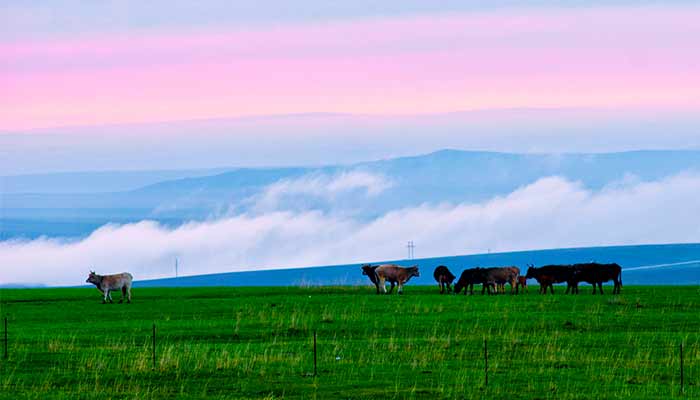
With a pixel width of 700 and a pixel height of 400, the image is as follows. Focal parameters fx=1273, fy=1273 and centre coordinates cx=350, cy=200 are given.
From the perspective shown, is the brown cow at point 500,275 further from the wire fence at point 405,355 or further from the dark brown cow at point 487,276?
the wire fence at point 405,355

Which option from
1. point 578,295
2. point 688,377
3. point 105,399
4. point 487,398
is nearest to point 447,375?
point 487,398

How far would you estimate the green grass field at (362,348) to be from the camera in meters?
32.7

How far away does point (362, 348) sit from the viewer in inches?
1623

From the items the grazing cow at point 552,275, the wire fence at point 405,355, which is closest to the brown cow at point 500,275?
the grazing cow at point 552,275

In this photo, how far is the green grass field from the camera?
32.7 metres

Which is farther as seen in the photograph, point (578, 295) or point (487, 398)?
point (578, 295)

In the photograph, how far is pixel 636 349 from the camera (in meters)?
40.5

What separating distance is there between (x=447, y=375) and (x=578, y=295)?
32281 mm

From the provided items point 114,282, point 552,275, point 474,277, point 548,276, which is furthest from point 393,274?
point 114,282

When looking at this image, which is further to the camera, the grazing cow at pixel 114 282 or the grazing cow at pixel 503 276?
the grazing cow at pixel 503 276

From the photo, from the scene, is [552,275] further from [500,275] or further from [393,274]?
[393,274]

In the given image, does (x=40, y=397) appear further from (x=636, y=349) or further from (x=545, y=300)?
(x=545, y=300)

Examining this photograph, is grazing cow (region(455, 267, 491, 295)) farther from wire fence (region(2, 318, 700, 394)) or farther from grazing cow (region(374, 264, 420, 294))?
wire fence (region(2, 318, 700, 394))

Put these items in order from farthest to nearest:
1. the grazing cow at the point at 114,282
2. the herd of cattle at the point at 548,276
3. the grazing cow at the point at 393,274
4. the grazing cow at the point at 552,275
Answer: the grazing cow at the point at 393,274, the grazing cow at the point at 552,275, the herd of cattle at the point at 548,276, the grazing cow at the point at 114,282
